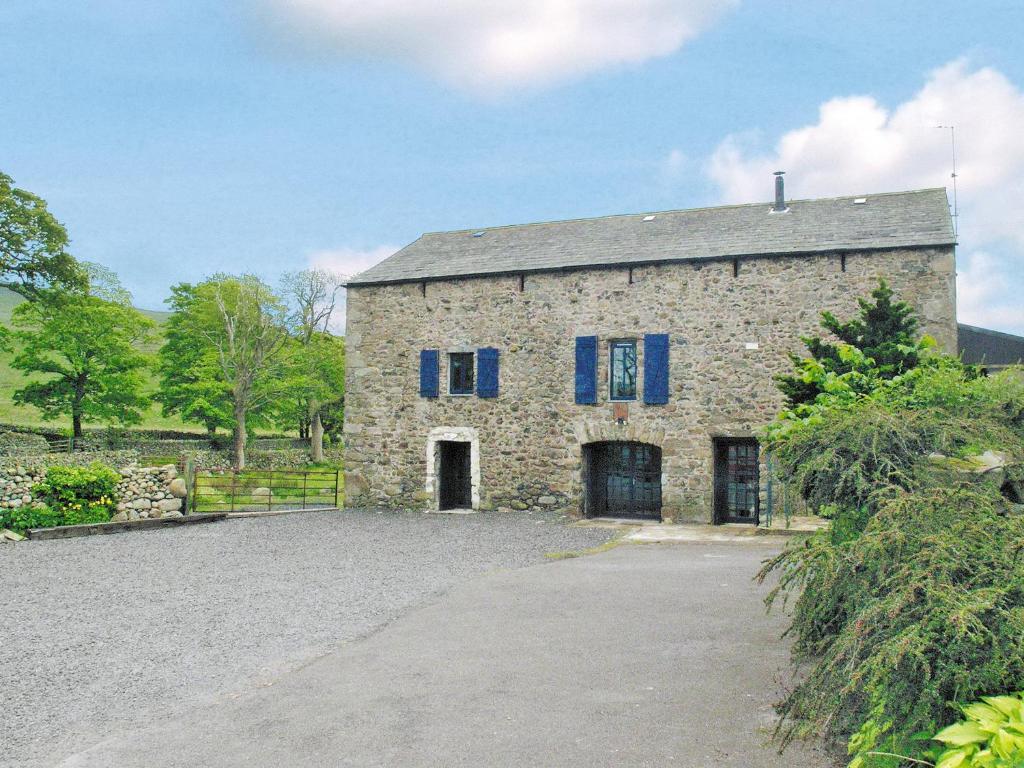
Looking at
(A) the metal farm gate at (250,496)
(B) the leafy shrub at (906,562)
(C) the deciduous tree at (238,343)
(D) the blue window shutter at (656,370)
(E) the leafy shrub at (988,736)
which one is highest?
(C) the deciduous tree at (238,343)

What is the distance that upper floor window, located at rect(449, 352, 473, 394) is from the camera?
18812 millimetres

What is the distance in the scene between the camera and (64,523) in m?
15.6

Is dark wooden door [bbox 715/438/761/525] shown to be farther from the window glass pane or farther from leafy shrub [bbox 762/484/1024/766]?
leafy shrub [bbox 762/484/1024/766]

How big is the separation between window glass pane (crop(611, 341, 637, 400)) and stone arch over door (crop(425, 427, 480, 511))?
138 inches

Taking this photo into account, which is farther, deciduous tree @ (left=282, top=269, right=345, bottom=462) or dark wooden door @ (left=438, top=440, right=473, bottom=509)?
deciduous tree @ (left=282, top=269, right=345, bottom=462)

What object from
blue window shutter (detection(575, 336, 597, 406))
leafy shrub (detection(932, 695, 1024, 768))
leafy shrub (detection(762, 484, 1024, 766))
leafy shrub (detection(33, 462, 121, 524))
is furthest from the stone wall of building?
leafy shrub (detection(932, 695, 1024, 768))

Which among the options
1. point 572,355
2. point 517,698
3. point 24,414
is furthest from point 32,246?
point 24,414

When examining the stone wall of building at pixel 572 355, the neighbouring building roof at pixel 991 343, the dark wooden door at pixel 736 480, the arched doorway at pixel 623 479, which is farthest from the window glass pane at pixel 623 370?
the neighbouring building roof at pixel 991 343

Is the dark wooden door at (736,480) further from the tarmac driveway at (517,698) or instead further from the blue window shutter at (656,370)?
the tarmac driveway at (517,698)

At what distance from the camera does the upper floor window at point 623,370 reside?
17344 mm

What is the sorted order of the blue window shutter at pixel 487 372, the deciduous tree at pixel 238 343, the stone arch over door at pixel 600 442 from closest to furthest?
the stone arch over door at pixel 600 442, the blue window shutter at pixel 487 372, the deciduous tree at pixel 238 343

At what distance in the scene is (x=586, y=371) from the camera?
57.4 feet

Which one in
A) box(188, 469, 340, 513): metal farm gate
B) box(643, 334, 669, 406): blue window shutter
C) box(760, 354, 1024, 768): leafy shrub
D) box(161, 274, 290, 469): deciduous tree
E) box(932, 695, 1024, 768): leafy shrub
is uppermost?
box(161, 274, 290, 469): deciduous tree

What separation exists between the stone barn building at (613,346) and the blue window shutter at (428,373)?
0.06 m
